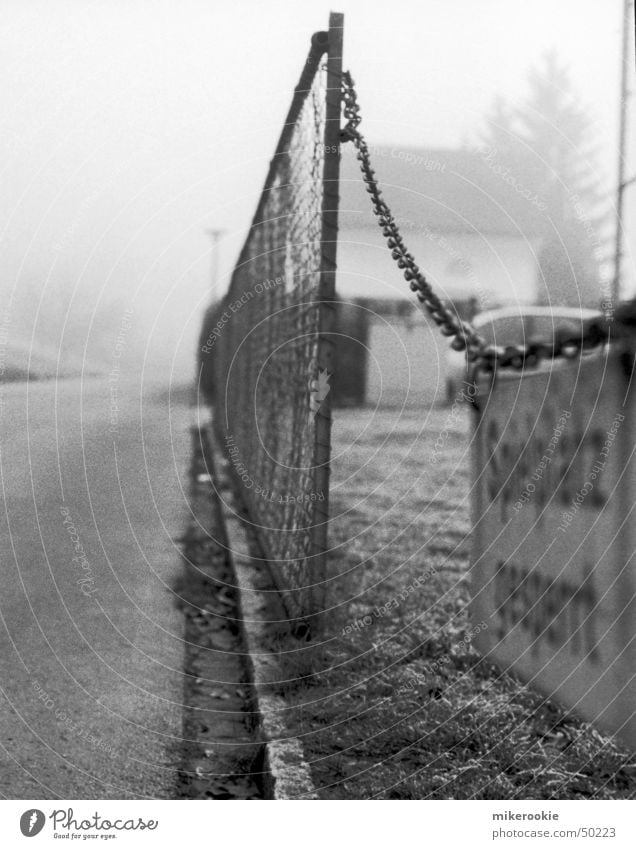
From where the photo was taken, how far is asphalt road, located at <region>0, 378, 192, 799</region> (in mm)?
2193

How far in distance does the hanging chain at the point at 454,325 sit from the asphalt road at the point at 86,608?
1151 millimetres

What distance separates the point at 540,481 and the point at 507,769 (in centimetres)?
82

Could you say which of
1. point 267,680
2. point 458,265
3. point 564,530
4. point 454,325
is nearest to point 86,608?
point 267,680

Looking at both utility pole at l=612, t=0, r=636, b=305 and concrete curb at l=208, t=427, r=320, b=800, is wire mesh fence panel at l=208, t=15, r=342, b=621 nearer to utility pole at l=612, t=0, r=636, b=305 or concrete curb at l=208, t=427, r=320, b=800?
concrete curb at l=208, t=427, r=320, b=800

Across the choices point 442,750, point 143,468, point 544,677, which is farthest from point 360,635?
point 143,468

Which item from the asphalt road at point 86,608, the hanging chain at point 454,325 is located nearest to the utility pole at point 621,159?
the hanging chain at point 454,325

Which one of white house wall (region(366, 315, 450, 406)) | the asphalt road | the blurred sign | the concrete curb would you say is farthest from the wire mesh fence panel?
white house wall (region(366, 315, 450, 406))

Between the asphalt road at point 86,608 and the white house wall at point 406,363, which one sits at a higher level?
the white house wall at point 406,363

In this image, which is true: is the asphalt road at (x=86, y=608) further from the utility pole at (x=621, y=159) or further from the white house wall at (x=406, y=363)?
the white house wall at (x=406, y=363)

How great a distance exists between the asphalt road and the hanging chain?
115 cm

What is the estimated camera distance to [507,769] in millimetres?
2049

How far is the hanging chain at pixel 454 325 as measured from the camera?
1.46 metres

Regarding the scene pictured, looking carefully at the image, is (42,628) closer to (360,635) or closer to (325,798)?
(360,635)

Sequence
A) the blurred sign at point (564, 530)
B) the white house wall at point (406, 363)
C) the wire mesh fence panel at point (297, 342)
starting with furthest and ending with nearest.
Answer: the white house wall at point (406, 363) < the wire mesh fence panel at point (297, 342) < the blurred sign at point (564, 530)
